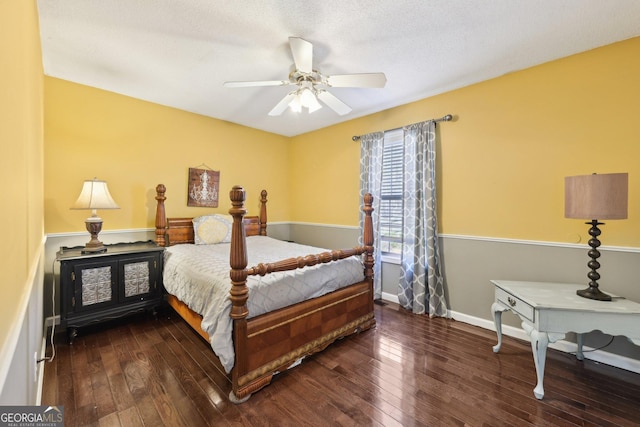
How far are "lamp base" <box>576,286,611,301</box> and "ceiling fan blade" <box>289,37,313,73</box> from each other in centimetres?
268

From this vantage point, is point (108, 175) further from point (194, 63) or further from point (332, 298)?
point (332, 298)

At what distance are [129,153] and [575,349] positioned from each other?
503 centimetres

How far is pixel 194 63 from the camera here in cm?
245

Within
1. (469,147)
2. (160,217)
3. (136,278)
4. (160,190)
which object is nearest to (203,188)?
(160,190)

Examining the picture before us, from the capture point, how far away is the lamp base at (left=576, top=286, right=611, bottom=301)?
187 cm

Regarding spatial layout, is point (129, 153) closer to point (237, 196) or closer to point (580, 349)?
point (237, 196)

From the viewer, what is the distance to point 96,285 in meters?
2.54

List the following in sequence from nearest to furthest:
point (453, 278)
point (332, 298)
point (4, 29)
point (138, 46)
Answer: point (4, 29)
point (138, 46)
point (332, 298)
point (453, 278)

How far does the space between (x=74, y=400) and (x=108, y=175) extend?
7.59 ft

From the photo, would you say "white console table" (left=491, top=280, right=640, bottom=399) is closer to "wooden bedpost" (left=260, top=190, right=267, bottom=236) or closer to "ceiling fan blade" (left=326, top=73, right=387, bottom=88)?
"ceiling fan blade" (left=326, top=73, right=387, bottom=88)

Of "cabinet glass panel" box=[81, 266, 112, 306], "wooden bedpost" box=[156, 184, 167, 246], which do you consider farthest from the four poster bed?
"cabinet glass panel" box=[81, 266, 112, 306]

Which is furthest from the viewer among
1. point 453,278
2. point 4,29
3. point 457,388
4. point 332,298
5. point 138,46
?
point 453,278

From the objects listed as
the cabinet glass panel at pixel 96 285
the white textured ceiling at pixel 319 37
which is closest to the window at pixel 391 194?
the white textured ceiling at pixel 319 37

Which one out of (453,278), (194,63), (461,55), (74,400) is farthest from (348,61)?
(74,400)
